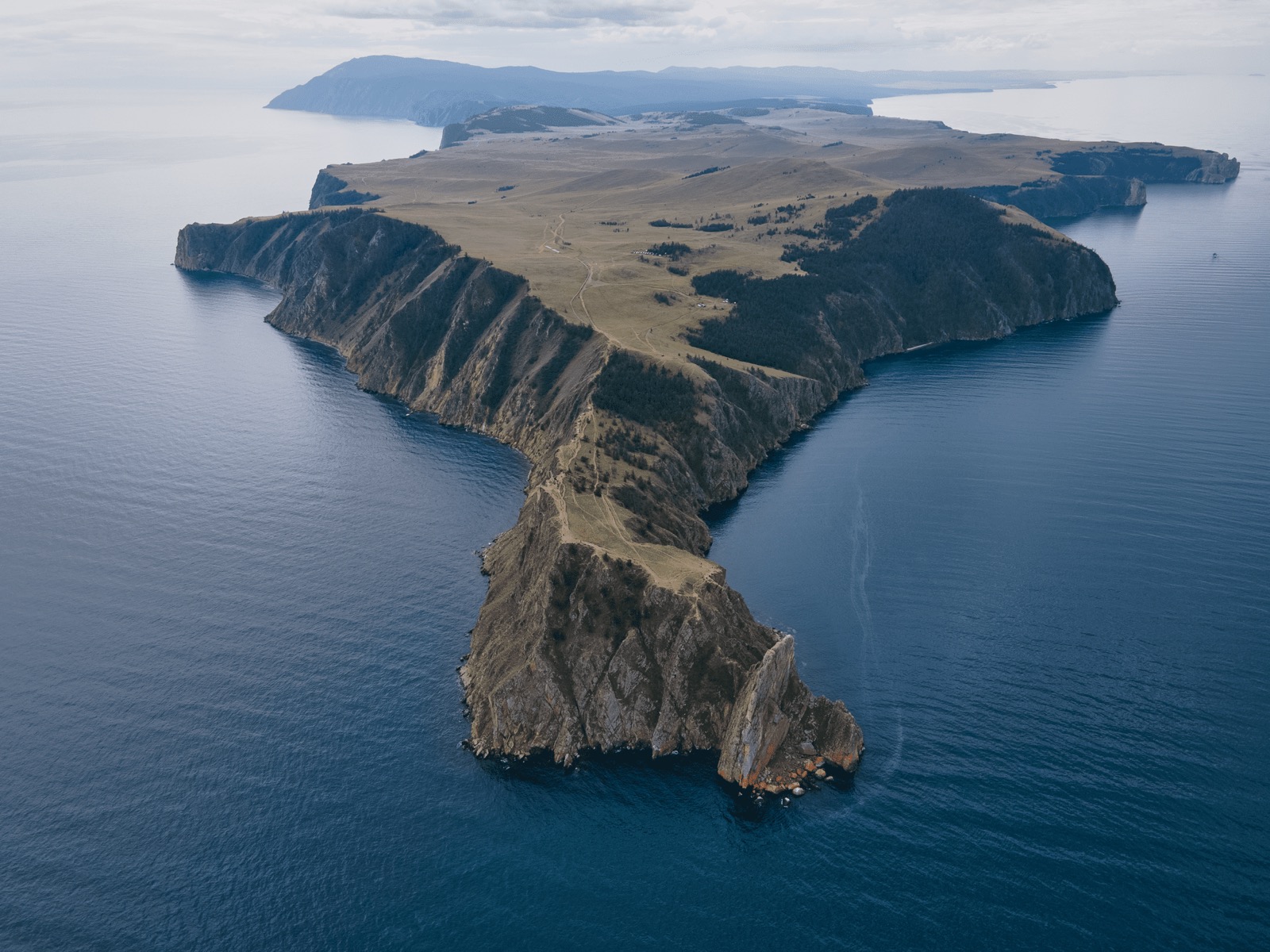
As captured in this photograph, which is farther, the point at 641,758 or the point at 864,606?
the point at 864,606

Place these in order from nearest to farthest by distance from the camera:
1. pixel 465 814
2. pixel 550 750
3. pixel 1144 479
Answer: pixel 465 814 < pixel 550 750 < pixel 1144 479

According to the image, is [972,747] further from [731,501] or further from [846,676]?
[731,501]

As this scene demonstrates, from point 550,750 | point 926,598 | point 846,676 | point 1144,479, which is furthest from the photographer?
point 1144,479

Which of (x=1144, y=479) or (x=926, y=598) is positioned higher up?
(x=1144, y=479)

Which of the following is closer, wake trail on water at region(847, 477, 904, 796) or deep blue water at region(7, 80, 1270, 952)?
deep blue water at region(7, 80, 1270, 952)

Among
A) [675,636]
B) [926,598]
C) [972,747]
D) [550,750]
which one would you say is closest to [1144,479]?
[926,598]

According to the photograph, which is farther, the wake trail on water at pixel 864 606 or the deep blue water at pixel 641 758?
the wake trail on water at pixel 864 606

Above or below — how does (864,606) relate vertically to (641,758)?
above

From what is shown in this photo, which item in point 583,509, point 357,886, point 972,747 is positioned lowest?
point 357,886
